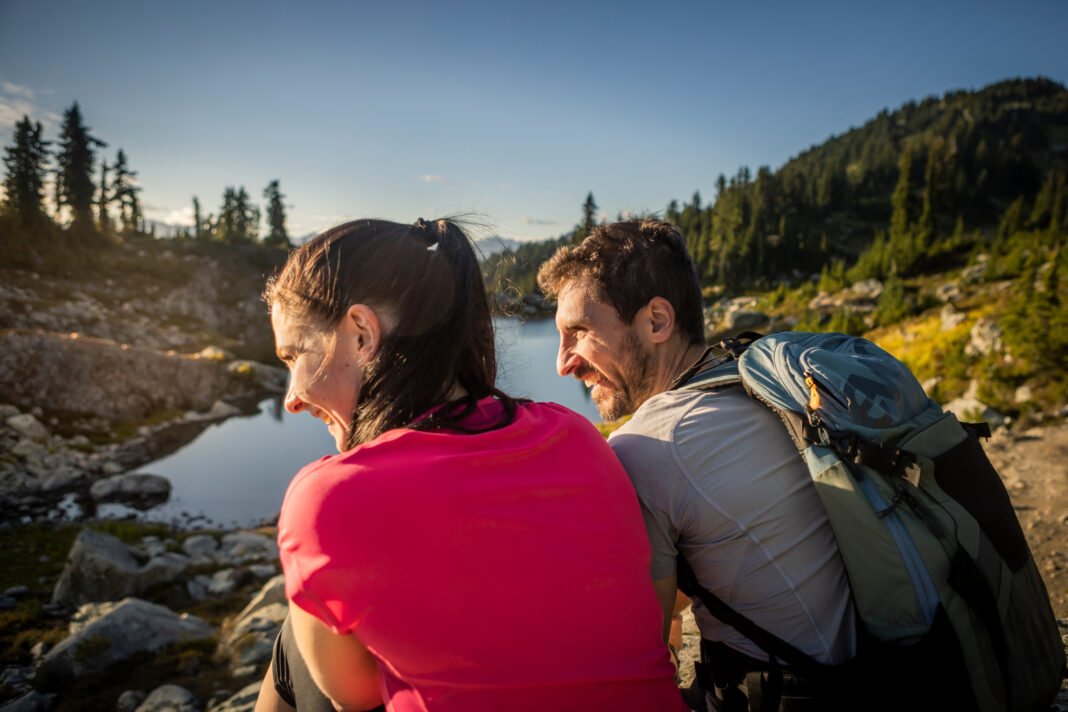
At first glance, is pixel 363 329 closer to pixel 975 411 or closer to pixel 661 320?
pixel 661 320

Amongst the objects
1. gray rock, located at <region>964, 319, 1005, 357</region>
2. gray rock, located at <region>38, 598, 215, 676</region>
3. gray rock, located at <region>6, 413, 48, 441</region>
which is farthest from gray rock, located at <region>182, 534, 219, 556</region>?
gray rock, located at <region>964, 319, 1005, 357</region>

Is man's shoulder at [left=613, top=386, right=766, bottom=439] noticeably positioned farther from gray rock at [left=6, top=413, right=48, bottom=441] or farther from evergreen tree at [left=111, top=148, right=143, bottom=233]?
evergreen tree at [left=111, top=148, right=143, bottom=233]

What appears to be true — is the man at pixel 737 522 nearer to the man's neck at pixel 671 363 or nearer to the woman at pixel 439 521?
the woman at pixel 439 521

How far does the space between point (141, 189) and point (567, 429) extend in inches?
3032

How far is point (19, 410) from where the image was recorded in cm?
1605

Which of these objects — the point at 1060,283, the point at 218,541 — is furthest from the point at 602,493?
the point at 1060,283

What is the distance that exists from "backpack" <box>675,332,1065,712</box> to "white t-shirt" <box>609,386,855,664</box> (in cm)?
6

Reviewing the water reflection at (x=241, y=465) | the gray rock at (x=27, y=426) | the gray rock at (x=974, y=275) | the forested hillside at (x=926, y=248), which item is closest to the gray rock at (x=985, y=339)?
the forested hillside at (x=926, y=248)

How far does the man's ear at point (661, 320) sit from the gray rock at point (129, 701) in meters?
5.95

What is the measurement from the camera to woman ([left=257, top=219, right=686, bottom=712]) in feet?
3.20

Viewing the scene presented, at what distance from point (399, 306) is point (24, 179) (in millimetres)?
58114

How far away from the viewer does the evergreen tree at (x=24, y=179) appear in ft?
129

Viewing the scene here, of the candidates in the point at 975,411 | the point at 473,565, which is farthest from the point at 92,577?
the point at 975,411

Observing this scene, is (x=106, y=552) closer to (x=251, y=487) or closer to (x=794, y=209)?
(x=251, y=487)
